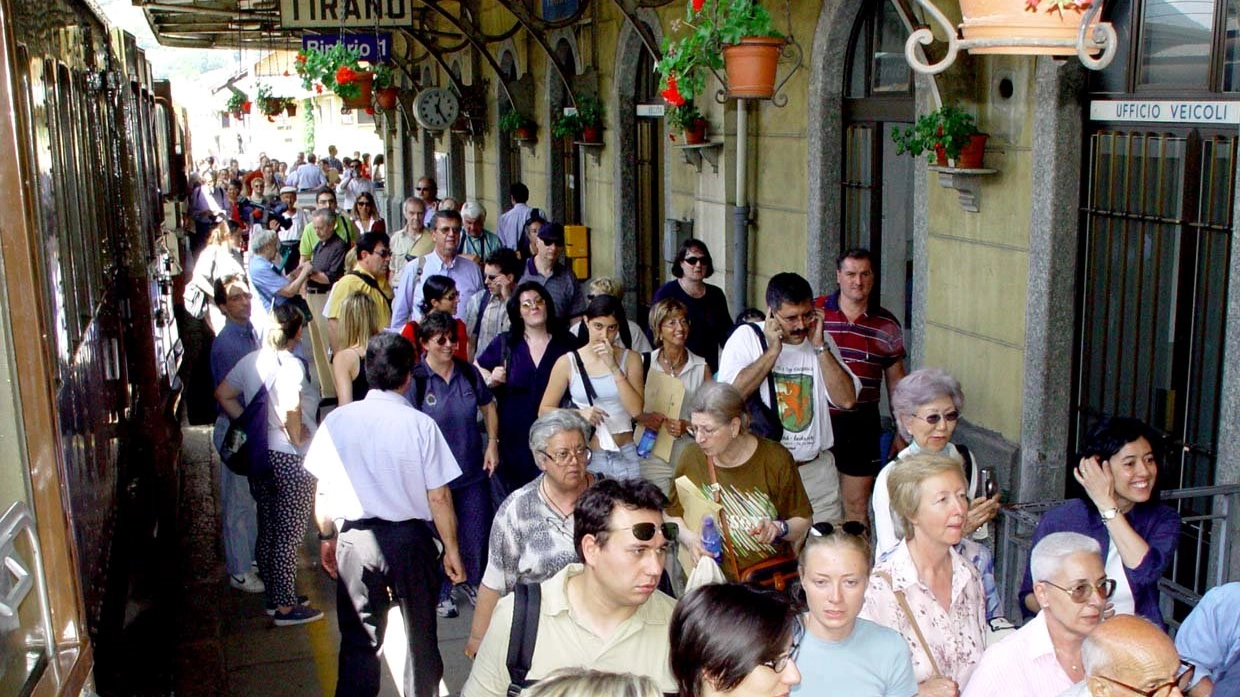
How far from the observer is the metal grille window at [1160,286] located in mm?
5770

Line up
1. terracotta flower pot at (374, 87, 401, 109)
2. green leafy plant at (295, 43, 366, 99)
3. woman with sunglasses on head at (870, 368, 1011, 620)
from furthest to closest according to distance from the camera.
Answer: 1. terracotta flower pot at (374, 87, 401, 109)
2. green leafy plant at (295, 43, 366, 99)
3. woman with sunglasses on head at (870, 368, 1011, 620)

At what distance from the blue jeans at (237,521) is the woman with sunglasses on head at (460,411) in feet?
4.19

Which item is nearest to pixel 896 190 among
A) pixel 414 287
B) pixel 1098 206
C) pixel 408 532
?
pixel 1098 206

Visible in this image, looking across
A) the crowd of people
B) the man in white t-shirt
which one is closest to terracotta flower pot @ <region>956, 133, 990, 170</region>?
the crowd of people

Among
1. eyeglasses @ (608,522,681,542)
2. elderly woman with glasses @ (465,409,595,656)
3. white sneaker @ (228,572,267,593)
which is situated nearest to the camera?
eyeglasses @ (608,522,681,542)

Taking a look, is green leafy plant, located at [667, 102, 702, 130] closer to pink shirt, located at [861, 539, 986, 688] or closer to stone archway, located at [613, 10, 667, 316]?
stone archway, located at [613, 10, 667, 316]

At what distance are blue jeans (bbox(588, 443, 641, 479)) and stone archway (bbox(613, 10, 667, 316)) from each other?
619cm

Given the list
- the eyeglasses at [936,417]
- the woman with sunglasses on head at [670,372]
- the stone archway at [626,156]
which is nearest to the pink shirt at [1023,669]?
the eyeglasses at [936,417]

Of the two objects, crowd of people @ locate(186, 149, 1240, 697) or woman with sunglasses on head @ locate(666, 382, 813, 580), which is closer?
crowd of people @ locate(186, 149, 1240, 697)

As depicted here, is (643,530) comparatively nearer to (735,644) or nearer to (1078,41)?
(735,644)

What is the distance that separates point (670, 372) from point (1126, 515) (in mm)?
2629

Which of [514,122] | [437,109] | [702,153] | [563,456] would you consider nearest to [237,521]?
[563,456]

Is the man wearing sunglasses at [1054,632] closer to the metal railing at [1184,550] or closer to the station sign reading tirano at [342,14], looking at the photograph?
the metal railing at [1184,550]

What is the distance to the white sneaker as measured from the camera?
723 centimetres
